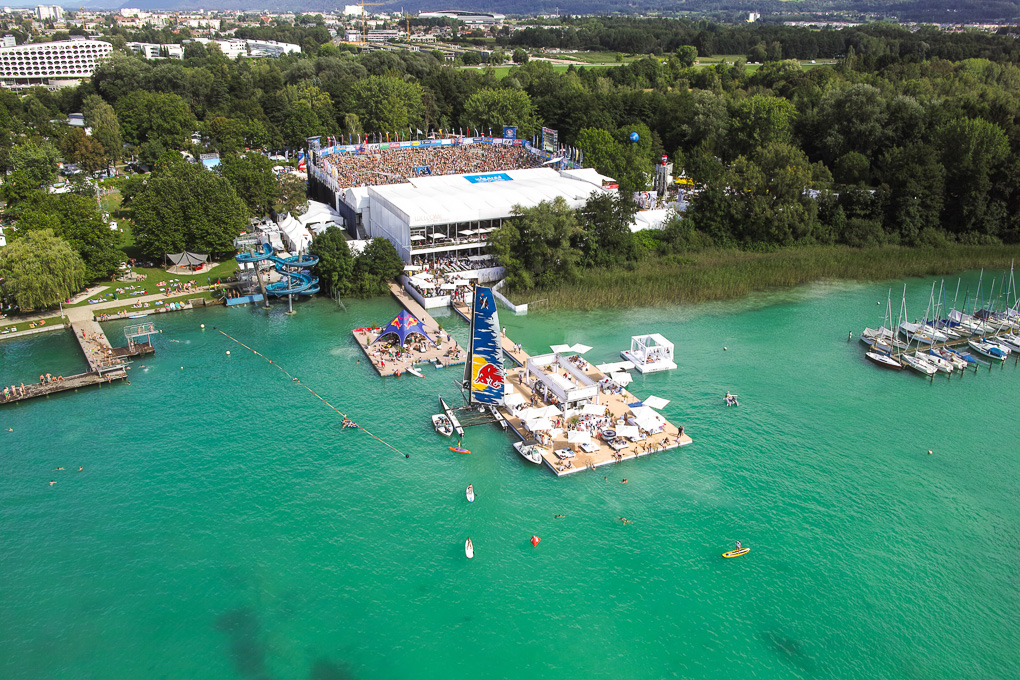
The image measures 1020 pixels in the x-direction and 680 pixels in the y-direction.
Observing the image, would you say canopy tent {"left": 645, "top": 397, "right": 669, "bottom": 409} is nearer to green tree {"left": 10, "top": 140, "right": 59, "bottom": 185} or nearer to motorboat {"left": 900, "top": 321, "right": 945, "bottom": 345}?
motorboat {"left": 900, "top": 321, "right": 945, "bottom": 345}

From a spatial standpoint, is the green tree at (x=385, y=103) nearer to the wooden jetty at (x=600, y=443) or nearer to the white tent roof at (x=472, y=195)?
the white tent roof at (x=472, y=195)

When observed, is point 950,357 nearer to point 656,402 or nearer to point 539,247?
point 656,402

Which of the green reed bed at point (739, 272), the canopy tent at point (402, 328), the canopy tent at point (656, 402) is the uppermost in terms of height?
the canopy tent at point (402, 328)

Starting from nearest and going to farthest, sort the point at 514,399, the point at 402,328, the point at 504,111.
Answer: the point at 514,399, the point at 402,328, the point at 504,111

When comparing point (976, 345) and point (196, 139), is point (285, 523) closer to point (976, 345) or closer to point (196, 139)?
point (976, 345)

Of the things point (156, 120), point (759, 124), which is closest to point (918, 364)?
point (759, 124)

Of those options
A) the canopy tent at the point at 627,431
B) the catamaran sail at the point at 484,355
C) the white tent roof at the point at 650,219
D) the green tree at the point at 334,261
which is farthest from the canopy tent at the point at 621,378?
the white tent roof at the point at 650,219
